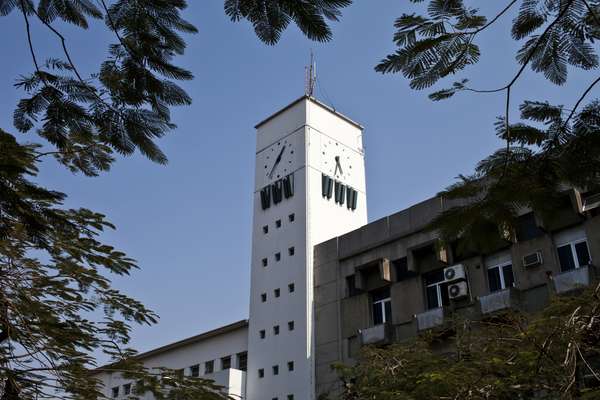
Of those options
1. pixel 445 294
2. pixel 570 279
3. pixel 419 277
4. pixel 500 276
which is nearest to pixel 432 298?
pixel 445 294

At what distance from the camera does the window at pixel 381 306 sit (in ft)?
80.3

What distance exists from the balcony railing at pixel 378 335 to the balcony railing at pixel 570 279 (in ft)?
20.5

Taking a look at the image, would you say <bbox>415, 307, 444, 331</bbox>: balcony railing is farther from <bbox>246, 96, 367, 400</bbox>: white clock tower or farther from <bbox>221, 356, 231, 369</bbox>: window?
<bbox>221, 356, 231, 369</bbox>: window

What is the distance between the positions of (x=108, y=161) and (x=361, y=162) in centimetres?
2717

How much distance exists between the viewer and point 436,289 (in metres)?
23.2

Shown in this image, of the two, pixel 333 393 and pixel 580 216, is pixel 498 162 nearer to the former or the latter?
pixel 580 216

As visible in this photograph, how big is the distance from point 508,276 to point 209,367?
15.9 meters

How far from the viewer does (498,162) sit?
15.2 feet

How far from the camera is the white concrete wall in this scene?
28188mm

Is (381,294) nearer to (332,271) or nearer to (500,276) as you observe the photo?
(332,271)

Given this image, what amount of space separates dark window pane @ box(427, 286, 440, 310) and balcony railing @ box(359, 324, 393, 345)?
1.59 meters

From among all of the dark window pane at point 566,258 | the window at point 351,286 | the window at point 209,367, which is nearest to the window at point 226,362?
the window at point 209,367

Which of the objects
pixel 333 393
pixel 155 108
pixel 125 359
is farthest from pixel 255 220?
pixel 155 108

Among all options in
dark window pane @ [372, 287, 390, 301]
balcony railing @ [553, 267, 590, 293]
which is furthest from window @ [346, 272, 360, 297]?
balcony railing @ [553, 267, 590, 293]
